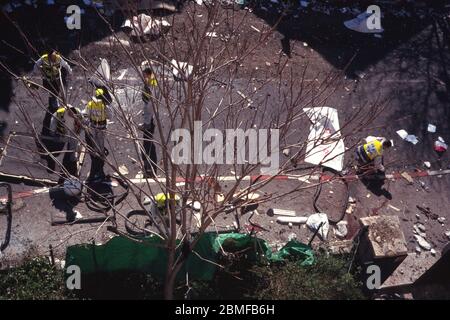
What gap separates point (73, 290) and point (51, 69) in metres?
3.93

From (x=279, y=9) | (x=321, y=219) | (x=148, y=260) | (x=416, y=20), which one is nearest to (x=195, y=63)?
(x=148, y=260)

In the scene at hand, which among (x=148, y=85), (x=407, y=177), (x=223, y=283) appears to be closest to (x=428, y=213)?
(x=407, y=177)

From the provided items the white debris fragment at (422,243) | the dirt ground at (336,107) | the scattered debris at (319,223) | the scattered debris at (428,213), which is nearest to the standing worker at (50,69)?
the dirt ground at (336,107)

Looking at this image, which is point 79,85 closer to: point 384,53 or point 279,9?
point 279,9

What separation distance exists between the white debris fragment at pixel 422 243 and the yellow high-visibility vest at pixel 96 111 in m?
6.02

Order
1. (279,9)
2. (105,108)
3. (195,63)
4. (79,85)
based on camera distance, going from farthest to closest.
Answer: (279,9)
(79,85)
(105,108)
(195,63)

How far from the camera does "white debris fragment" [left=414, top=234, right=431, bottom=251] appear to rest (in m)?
8.27

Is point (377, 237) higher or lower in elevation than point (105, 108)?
lower

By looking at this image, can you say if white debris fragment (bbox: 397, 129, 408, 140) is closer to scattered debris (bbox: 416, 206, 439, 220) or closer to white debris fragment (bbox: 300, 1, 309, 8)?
scattered debris (bbox: 416, 206, 439, 220)

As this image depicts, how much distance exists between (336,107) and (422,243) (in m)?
3.34

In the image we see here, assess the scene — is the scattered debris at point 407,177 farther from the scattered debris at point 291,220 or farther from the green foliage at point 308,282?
the green foliage at point 308,282

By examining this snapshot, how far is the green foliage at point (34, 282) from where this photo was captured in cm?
650

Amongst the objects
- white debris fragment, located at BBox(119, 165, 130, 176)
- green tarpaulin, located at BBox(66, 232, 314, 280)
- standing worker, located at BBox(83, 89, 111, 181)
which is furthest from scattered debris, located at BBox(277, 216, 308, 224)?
standing worker, located at BBox(83, 89, 111, 181)

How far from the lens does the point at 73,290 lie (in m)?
6.62
